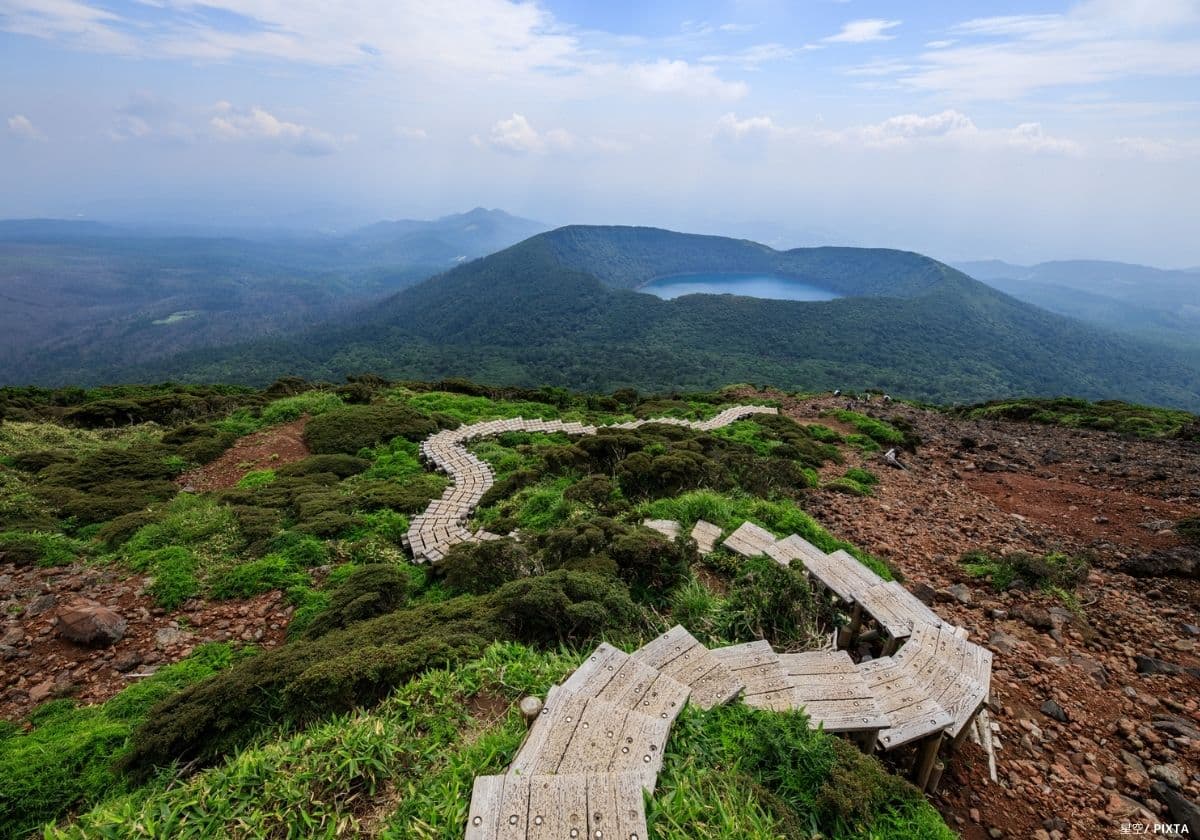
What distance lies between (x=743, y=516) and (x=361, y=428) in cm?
1099

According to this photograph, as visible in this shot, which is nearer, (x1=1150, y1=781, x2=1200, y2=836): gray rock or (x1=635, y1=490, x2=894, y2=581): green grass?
(x1=1150, y1=781, x2=1200, y2=836): gray rock

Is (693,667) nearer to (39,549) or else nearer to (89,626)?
(89,626)

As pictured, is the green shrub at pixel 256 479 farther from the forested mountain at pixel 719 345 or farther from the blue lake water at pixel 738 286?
the blue lake water at pixel 738 286

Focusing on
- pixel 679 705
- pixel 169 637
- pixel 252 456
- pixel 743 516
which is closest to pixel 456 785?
pixel 679 705

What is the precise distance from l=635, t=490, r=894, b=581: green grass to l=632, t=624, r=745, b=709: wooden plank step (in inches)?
117

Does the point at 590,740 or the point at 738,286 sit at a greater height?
the point at 590,740

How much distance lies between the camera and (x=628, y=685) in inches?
140

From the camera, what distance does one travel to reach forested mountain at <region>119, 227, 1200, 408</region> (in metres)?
79.6

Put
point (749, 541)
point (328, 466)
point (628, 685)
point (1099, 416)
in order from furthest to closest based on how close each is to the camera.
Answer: point (1099, 416)
point (328, 466)
point (749, 541)
point (628, 685)

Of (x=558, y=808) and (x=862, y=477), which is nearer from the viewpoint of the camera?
(x=558, y=808)

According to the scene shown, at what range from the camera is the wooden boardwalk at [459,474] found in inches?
339

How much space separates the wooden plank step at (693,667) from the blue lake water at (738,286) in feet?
503

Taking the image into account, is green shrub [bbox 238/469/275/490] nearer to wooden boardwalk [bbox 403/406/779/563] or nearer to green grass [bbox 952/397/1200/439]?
wooden boardwalk [bbox 403/406/779/563]

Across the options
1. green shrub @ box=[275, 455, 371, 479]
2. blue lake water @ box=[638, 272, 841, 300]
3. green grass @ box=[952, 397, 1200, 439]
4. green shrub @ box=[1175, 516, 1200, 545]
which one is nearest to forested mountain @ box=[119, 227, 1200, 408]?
blue lake water @ box=[638, 272, 841, 300]
